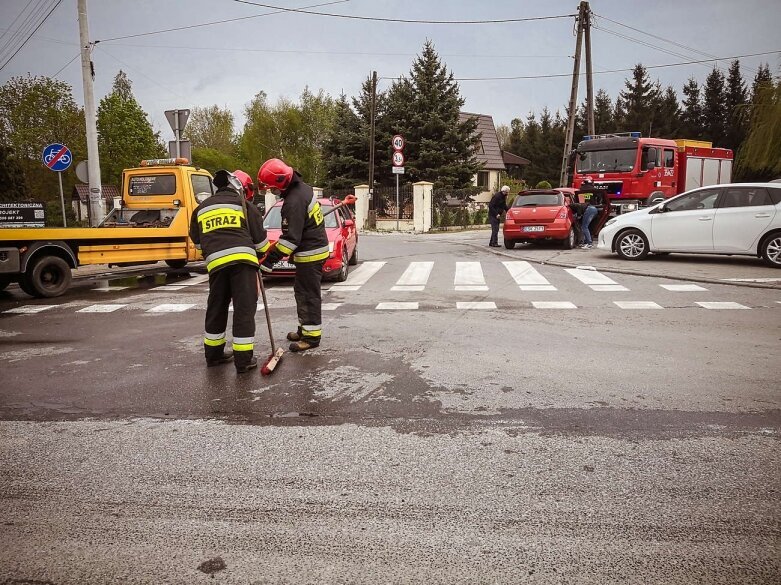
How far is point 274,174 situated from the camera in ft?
19.8

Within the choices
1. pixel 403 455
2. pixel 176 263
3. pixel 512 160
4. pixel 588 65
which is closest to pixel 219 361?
pixel 403 455

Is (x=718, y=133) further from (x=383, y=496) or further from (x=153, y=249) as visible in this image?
(x=383, y=496)

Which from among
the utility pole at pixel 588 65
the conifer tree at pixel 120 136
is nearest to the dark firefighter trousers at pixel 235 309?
the utility pole at pixel 588 65

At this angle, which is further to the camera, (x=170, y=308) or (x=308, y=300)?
(x=170, y=308)

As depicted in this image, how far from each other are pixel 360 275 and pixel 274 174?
6594 mm

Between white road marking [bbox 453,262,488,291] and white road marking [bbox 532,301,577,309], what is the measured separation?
5.01 feet

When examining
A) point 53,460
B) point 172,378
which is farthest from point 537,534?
point 172,378

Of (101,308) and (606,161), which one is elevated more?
(606,161)

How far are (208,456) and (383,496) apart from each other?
1163 mm

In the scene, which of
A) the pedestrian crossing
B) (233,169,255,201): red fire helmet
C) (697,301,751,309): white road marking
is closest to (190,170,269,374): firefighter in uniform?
(233,169,255,201): red fire helmet

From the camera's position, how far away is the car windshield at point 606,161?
19.8m

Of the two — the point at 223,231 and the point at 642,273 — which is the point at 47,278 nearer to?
the point at 223,231

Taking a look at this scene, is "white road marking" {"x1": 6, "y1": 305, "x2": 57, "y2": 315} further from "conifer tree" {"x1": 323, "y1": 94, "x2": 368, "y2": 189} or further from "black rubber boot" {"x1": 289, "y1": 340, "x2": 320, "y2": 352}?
"conifer tree" {"x1": 323, "y1": 94, "x2": 368, "y2": 189}

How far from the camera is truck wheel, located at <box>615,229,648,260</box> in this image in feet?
44.9
